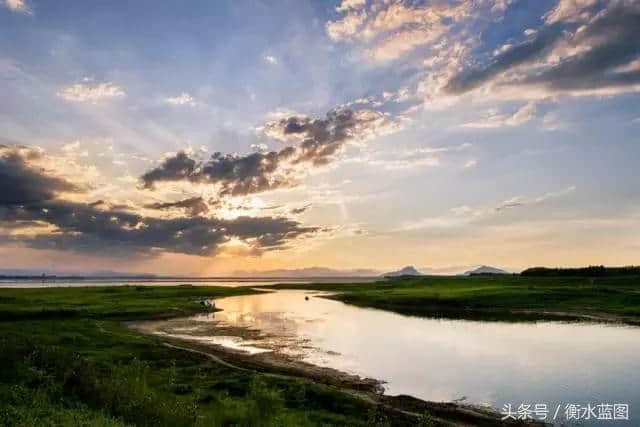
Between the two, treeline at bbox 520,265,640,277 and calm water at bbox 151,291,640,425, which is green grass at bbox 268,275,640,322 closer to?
calm water at bbox 151,291,640,425

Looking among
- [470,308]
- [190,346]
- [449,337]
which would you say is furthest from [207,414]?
[470,308]

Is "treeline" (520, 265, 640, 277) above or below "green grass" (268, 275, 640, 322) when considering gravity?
above

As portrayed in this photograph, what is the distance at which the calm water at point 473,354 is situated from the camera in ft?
94.3

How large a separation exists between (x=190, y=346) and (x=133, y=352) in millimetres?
7554

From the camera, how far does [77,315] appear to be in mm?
64562

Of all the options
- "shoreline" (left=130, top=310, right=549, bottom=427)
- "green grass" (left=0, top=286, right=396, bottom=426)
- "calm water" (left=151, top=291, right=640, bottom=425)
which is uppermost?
"green grass" (left=0, top=286, right=396, bottom=426)

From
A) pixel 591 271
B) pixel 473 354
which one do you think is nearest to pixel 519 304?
pixel 473 354

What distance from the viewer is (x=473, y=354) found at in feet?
136

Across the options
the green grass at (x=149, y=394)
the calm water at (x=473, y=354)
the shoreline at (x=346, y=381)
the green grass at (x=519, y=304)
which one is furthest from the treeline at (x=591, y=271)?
the green grass at (x=149, y=394)

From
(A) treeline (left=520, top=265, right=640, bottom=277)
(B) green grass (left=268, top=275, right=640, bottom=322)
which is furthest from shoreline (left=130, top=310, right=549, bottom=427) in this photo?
(A) treeline (left=520, top=265, right=640, bottom=277)

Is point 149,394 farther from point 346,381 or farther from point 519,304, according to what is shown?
point 519,304

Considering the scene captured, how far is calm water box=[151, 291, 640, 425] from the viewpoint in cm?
2875

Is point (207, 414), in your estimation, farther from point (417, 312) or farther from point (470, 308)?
point (470, 308)

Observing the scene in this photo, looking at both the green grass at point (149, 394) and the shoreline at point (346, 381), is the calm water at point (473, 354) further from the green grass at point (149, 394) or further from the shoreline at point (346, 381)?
the green grass at point (149, 394)
